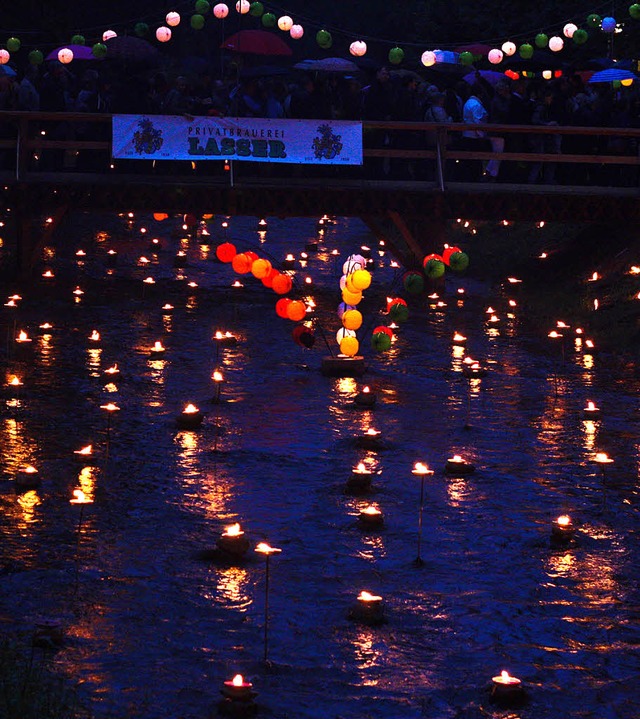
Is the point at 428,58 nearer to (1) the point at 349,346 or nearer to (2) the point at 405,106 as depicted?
(2) the point at 405,106

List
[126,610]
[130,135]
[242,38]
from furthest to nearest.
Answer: [242,38] < [130,135] < [126,610]

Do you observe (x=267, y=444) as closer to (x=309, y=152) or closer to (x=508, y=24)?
(x=309, y=152)

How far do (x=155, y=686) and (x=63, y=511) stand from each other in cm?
343

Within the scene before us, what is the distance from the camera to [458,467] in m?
12.1

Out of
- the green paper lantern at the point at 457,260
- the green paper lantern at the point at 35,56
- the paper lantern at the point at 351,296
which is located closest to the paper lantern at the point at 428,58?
the green paper lantern at the point at 35,56

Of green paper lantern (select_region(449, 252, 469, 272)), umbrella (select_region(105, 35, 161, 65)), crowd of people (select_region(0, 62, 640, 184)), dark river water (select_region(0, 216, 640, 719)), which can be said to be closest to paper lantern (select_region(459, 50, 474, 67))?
crowd of people (select_region(0, 62, 640, 184))

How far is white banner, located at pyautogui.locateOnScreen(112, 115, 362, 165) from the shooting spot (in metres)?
20.3

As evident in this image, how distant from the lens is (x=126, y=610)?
27.9 feet

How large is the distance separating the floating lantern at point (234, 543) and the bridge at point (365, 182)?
12.1m

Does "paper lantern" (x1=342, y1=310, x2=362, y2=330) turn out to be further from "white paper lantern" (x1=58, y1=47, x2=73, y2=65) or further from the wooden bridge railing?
"white paper lantern" (x1=58, y1=47, x2=73, y2=65)

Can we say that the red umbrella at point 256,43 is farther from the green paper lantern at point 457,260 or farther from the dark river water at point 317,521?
the green paper lantern at point 457,260

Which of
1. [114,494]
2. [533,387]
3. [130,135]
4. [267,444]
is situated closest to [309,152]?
[130,135]

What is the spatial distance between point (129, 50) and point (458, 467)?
1444 cm

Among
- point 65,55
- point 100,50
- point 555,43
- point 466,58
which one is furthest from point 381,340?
point 555,43
